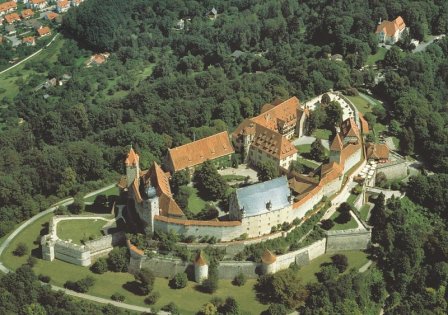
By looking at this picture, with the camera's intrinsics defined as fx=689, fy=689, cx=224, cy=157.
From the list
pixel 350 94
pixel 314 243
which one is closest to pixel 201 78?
pixel 350 94

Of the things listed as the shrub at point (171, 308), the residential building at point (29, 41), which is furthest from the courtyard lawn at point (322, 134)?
the residential building at point (29, 41)

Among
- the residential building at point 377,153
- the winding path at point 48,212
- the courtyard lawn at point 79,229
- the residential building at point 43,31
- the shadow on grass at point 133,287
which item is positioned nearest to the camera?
the winding path at point 48,212

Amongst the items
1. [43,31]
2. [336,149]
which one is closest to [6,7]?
[43,31]

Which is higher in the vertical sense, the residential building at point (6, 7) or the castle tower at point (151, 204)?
the residential building at point (6, 7)

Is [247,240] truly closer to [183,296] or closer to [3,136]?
[183,296]

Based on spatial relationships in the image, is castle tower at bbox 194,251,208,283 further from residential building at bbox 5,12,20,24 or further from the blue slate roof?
residential building at bbox 5,12,20,24

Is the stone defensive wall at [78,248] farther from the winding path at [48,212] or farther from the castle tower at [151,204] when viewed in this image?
the castle tower at [151,204]

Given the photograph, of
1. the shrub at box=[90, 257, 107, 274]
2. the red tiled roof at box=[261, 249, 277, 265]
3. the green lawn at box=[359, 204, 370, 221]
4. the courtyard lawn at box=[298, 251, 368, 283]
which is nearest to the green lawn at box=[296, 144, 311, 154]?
the green lawn at box=[359, 204, 370, 221]
